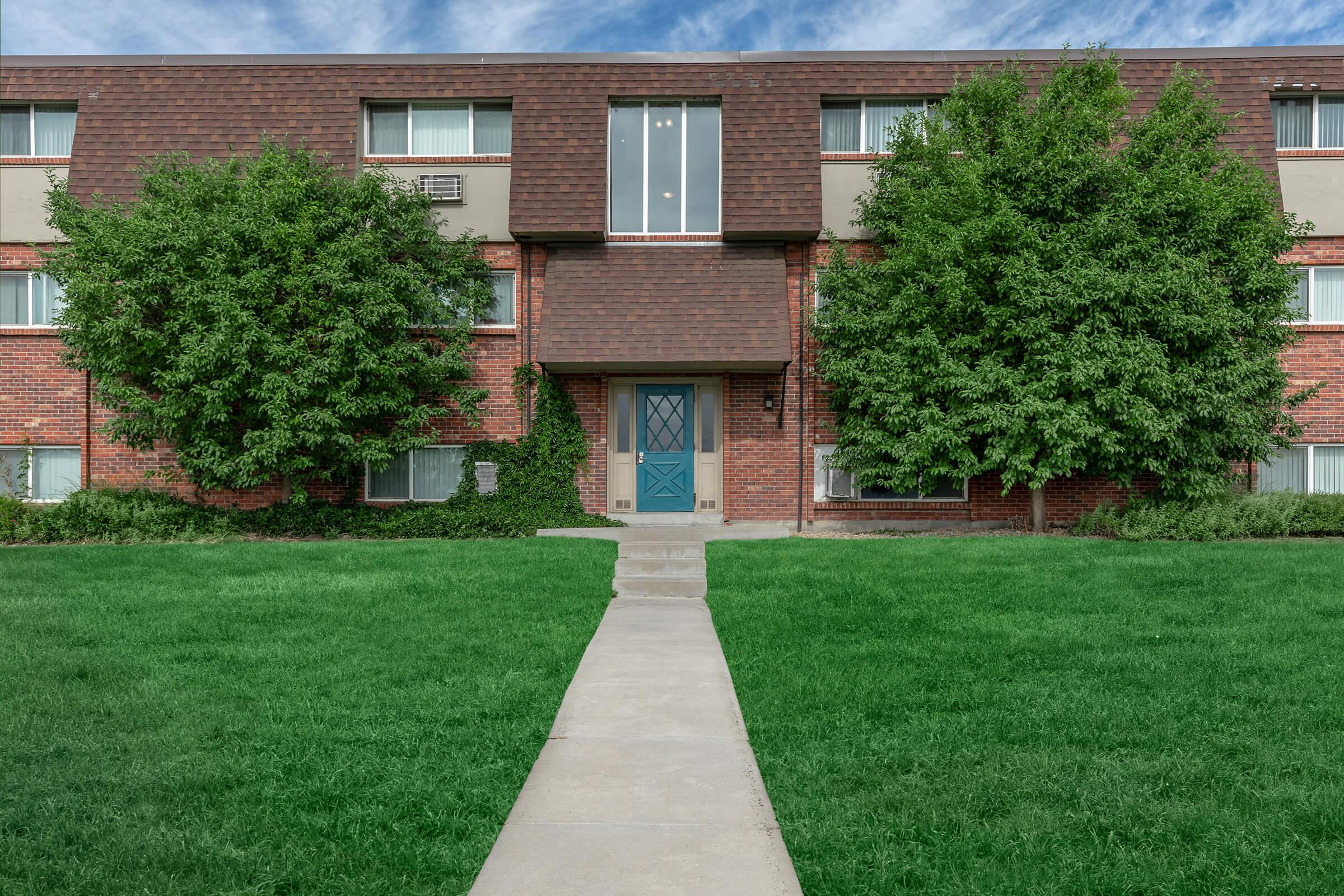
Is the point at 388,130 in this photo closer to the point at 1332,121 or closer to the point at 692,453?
the point at 692,453

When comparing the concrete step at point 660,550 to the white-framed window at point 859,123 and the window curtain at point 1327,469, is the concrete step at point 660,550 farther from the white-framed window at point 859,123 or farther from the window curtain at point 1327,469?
the window curtain at point 1327,469

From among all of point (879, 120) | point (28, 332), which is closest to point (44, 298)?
point (28, 332)

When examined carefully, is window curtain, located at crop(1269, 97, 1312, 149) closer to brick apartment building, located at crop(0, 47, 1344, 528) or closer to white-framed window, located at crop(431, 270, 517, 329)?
brick apartment building, located at crop(0, 47, 1344, 528)

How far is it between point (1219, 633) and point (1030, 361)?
6556 mm

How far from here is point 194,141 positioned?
15086mm

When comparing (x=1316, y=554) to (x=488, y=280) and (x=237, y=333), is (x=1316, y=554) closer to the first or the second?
(x=488, y=280)

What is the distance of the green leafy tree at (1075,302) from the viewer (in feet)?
41.3

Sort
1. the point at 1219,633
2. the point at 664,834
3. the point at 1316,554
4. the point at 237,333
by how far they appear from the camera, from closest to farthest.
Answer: the point at 664,834 → the point at 1219,633 → the point at 1316,554 → the point at 237,333

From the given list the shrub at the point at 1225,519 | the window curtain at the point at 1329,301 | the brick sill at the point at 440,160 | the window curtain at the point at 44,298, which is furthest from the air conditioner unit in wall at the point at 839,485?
the window curtain at the point at 44,298

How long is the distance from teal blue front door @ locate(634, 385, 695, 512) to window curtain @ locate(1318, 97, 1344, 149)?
1166cm

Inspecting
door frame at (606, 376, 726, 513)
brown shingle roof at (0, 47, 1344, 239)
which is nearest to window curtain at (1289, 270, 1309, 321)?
brown shingle roof at (0, 47, 1344, 239)

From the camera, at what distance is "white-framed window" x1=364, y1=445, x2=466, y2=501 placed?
609 inches

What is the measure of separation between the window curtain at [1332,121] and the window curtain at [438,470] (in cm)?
1579

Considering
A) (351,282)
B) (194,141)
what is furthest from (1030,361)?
(194,141)
